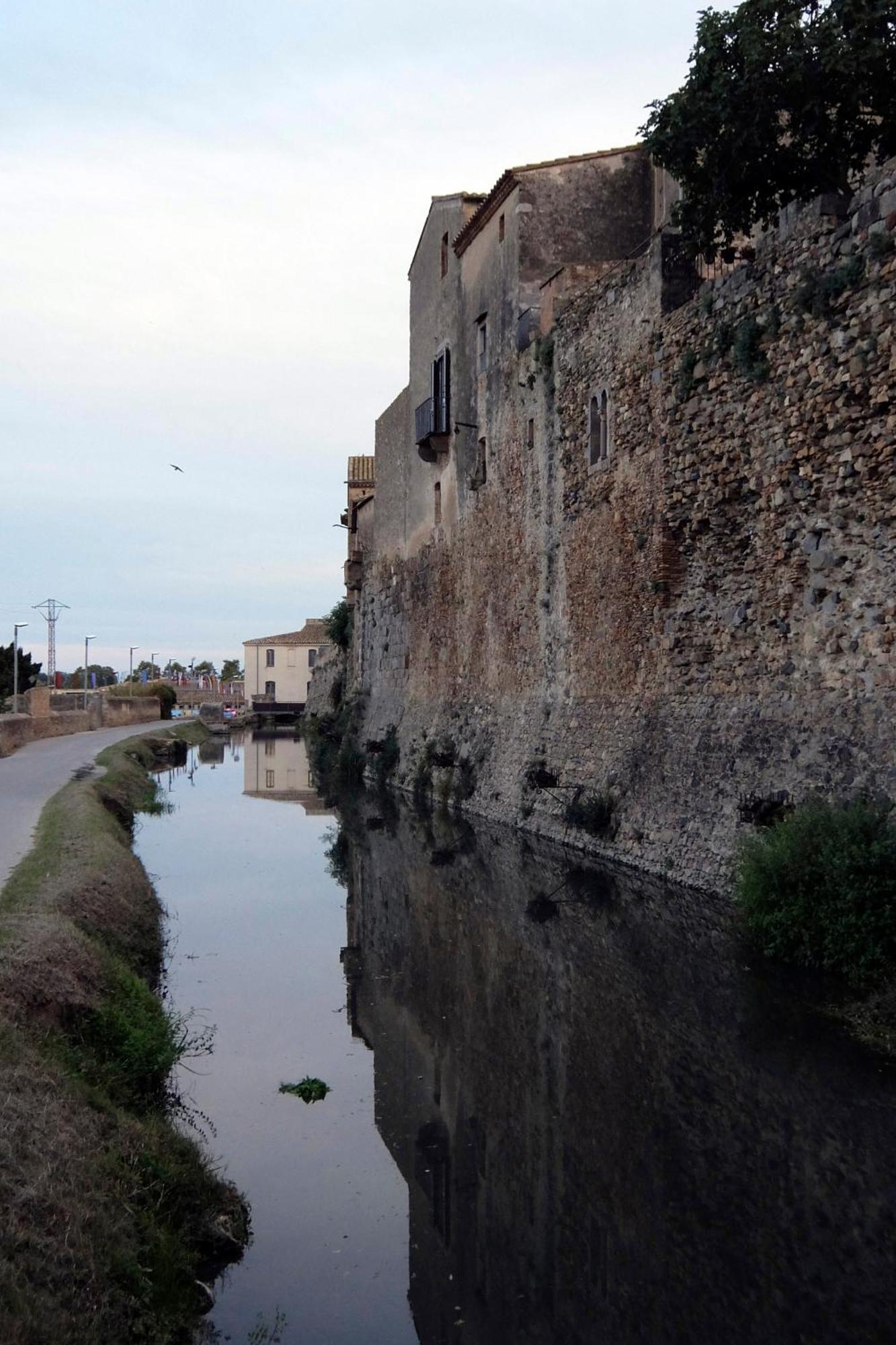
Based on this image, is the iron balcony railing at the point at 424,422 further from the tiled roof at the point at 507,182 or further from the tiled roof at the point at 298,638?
the tiled roof at the point at 298,638

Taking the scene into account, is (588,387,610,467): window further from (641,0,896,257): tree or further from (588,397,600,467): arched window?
(641,0,896,257): tree

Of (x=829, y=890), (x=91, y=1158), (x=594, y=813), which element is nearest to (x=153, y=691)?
(x=594, y=813)

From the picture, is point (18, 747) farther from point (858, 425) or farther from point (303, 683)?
point (303, 683)

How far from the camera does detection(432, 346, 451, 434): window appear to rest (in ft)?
89.2

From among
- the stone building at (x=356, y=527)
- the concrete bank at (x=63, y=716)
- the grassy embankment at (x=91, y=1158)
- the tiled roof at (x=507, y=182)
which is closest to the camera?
the grassy embankment at (x=91, y=1158)

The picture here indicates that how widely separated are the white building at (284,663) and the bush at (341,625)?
38444 mm

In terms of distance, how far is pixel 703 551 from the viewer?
46.3 feet

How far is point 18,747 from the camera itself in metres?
32.9

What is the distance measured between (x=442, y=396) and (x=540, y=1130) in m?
22.8

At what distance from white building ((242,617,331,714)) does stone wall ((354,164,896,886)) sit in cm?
6317

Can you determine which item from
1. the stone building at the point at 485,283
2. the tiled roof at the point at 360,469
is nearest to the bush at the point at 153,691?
the tiled roof at the point at 360,469

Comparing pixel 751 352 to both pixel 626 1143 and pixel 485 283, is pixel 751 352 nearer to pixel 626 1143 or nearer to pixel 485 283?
pixel 626 1143

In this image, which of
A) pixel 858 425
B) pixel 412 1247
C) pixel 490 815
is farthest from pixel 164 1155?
pixel 490 815

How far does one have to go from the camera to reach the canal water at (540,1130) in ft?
16.3
